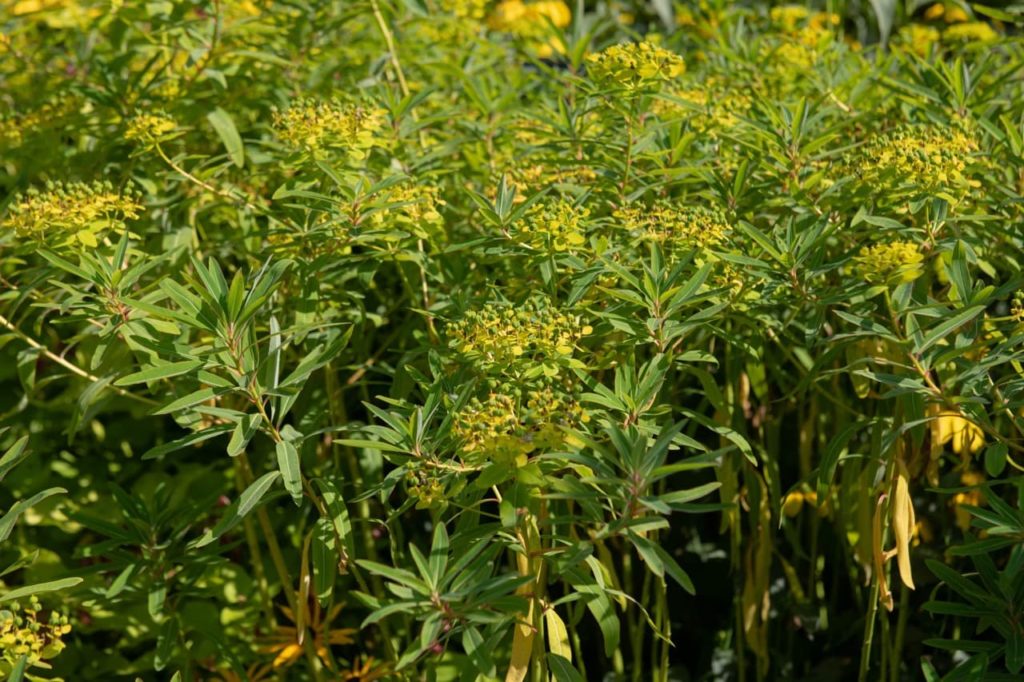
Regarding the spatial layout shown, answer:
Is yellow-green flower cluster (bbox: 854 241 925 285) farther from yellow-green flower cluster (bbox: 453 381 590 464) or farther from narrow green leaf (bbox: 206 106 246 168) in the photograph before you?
narrow green leaf (bbox: 206 106 246 168)

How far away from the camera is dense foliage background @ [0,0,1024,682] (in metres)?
1.40

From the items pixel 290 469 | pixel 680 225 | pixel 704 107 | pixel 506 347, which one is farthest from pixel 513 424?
pixel 704 107

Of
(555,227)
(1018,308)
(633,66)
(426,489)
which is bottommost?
(1018,308)

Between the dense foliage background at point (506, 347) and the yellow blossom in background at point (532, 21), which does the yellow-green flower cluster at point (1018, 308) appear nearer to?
the dense foliage background at point (506, 347)

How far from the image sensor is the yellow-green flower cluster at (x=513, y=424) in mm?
1254

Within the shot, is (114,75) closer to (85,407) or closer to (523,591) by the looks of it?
(85,407)

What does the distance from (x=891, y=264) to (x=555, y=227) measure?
1.54 feet

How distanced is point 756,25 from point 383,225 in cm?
181

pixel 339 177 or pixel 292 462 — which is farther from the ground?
pixel 339 177

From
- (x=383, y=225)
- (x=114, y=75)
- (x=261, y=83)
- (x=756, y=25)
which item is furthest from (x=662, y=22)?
(x=383, y=225)

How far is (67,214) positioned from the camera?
62.7 inches

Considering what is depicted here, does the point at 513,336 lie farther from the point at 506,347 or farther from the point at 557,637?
the point at 557,637

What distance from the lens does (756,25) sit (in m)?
3.08

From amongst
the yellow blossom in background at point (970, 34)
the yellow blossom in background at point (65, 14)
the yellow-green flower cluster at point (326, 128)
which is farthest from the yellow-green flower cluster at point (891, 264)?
the yellow blossom in background at point (65, 14)
